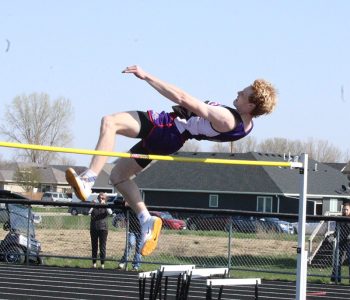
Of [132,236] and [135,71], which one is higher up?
[135,71]

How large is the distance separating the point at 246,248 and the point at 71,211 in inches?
148

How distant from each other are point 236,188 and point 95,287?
39.0 m

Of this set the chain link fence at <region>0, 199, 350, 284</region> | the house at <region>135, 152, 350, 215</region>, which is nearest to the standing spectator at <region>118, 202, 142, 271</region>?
the chain link fence at <region>0, 199, 350, 284</region>

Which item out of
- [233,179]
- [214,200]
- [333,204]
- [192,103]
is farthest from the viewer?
[333,204]

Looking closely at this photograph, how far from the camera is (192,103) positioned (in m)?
7.54

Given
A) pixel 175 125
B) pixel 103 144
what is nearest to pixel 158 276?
pixel 175 125

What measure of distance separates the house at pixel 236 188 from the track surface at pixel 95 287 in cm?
3561

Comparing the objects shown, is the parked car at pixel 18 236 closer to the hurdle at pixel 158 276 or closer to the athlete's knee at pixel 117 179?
the hurdle at pixel 158 276

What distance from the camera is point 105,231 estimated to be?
17000 millimetres

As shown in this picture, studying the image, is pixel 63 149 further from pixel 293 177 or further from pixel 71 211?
pixel 293 177

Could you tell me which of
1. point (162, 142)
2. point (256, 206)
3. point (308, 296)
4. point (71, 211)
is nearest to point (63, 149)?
point (162, 142)

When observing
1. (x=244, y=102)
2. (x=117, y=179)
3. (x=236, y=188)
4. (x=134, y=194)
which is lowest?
(x=134, y=194)

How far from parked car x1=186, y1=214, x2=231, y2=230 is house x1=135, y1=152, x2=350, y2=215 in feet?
112

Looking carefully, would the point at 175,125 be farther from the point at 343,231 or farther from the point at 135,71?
the point at 343,231
